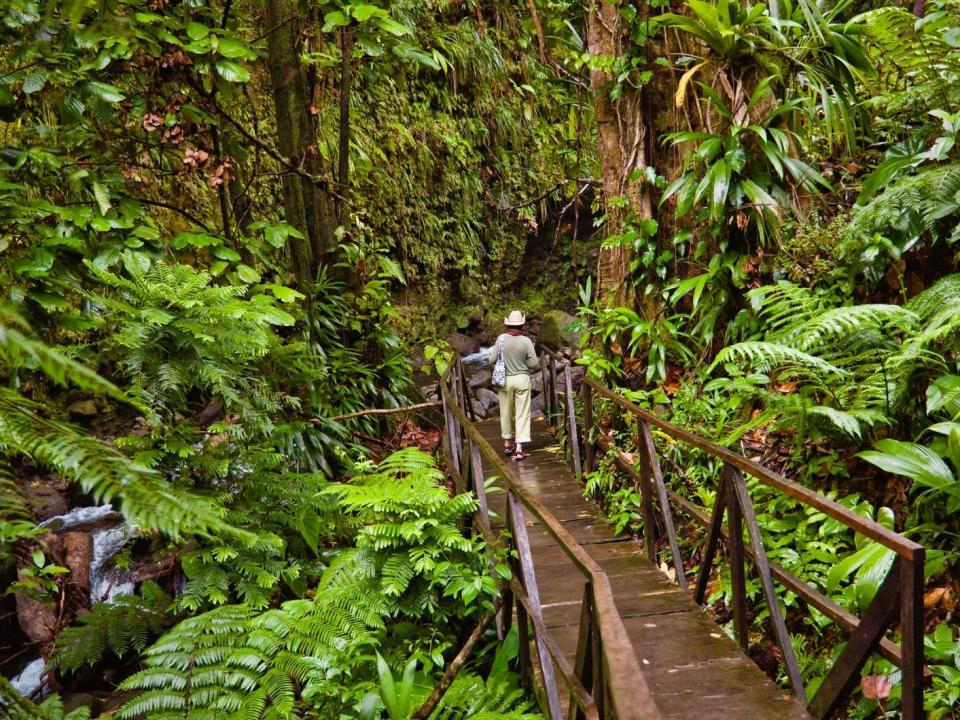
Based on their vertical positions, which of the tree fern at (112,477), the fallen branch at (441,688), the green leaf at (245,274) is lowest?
the fallen branch at (441,688)

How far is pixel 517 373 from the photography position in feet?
21.9

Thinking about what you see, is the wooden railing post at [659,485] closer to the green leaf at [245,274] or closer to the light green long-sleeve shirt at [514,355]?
the light green long-sleeve shirt at [514,355]

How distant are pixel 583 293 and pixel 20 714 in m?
6.14

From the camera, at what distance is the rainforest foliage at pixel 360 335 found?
10.3ft

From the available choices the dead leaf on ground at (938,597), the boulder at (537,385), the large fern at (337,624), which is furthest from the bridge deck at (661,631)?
the boulder at (537,385)

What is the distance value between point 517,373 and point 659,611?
336cm

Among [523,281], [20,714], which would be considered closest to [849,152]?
[20,714]

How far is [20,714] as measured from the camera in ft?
A: 6.23

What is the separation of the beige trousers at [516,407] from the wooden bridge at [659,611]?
1466mm

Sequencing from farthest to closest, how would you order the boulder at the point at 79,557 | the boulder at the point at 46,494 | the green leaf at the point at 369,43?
the boulder at the point at 46,494
the boulder at the point at 79,557
the green leaf at the point at 369,43

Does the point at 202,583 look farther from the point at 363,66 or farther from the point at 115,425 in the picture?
the point at 363,66

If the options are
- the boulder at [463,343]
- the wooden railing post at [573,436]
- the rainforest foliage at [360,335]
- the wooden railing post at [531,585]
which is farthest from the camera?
the boulder at [463,343]

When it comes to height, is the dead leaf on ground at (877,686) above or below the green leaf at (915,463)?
below

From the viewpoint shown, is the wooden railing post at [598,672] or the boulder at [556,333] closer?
the wooden railing post at [598,672]
